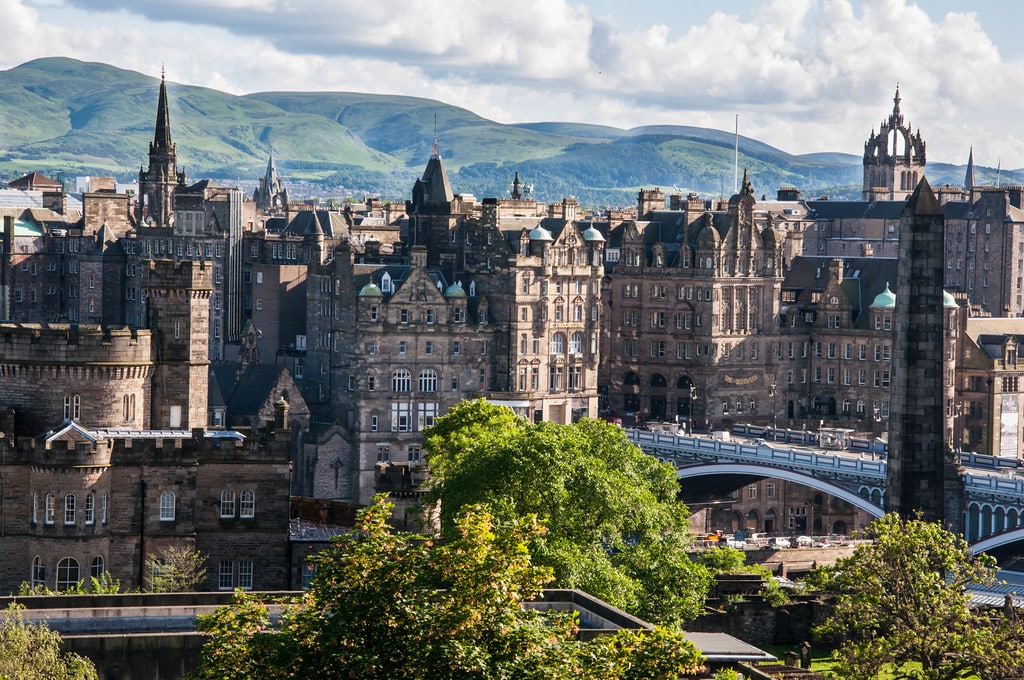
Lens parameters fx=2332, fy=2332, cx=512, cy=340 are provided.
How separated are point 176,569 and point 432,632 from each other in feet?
175

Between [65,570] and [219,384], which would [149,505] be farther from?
[219,384]

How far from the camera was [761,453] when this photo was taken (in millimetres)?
180875

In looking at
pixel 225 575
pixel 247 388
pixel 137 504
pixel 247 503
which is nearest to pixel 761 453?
pixel 247 388

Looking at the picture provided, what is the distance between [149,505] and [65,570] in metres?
4.97

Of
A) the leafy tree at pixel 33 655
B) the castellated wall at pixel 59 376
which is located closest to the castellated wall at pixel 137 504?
the castellated wall at pixel 59 376

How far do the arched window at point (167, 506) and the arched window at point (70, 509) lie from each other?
4.34 m

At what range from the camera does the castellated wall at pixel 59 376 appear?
113 meters

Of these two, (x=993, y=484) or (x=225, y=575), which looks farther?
(x=993, y=484)

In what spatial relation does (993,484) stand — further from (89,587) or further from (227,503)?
(89,587)

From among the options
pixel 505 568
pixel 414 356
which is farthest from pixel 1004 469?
pixel 505 568

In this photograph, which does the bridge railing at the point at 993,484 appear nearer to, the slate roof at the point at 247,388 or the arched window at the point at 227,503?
the slate roof at the point at 247,388

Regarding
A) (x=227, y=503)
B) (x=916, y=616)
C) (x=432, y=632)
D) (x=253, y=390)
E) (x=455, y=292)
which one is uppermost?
(x=455, y=292)

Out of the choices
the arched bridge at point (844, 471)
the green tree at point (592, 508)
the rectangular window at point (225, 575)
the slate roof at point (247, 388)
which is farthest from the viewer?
the slate roof at point (247, 388)

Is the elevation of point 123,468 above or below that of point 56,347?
below
